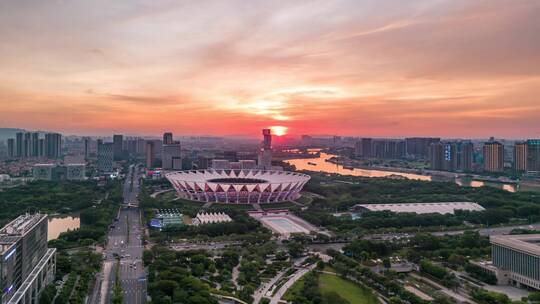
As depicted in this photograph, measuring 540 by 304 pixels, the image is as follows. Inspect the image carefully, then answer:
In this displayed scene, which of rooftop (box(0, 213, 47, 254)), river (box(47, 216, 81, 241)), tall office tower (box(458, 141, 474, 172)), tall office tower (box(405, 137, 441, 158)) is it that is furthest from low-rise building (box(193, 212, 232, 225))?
tall office tower (box(405, 137, 441, 158))

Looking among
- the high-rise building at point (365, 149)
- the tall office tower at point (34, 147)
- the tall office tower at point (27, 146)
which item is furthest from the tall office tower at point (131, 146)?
the high-rise building at point (365, 149)

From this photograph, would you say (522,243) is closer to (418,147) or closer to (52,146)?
(418,147)

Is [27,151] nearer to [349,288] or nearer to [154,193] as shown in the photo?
[154,193]

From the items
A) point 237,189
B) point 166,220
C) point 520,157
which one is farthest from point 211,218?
point 520,157

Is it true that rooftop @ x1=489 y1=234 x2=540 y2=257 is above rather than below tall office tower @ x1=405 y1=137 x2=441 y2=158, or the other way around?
below

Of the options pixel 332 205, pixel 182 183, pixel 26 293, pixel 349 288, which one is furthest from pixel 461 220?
pixel 26 293

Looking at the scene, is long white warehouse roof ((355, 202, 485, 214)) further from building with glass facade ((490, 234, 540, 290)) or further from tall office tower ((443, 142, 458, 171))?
tall office tower ((443, 142, 458, 171))

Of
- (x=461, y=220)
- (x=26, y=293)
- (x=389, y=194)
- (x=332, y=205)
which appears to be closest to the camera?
(x=26, y=293)
